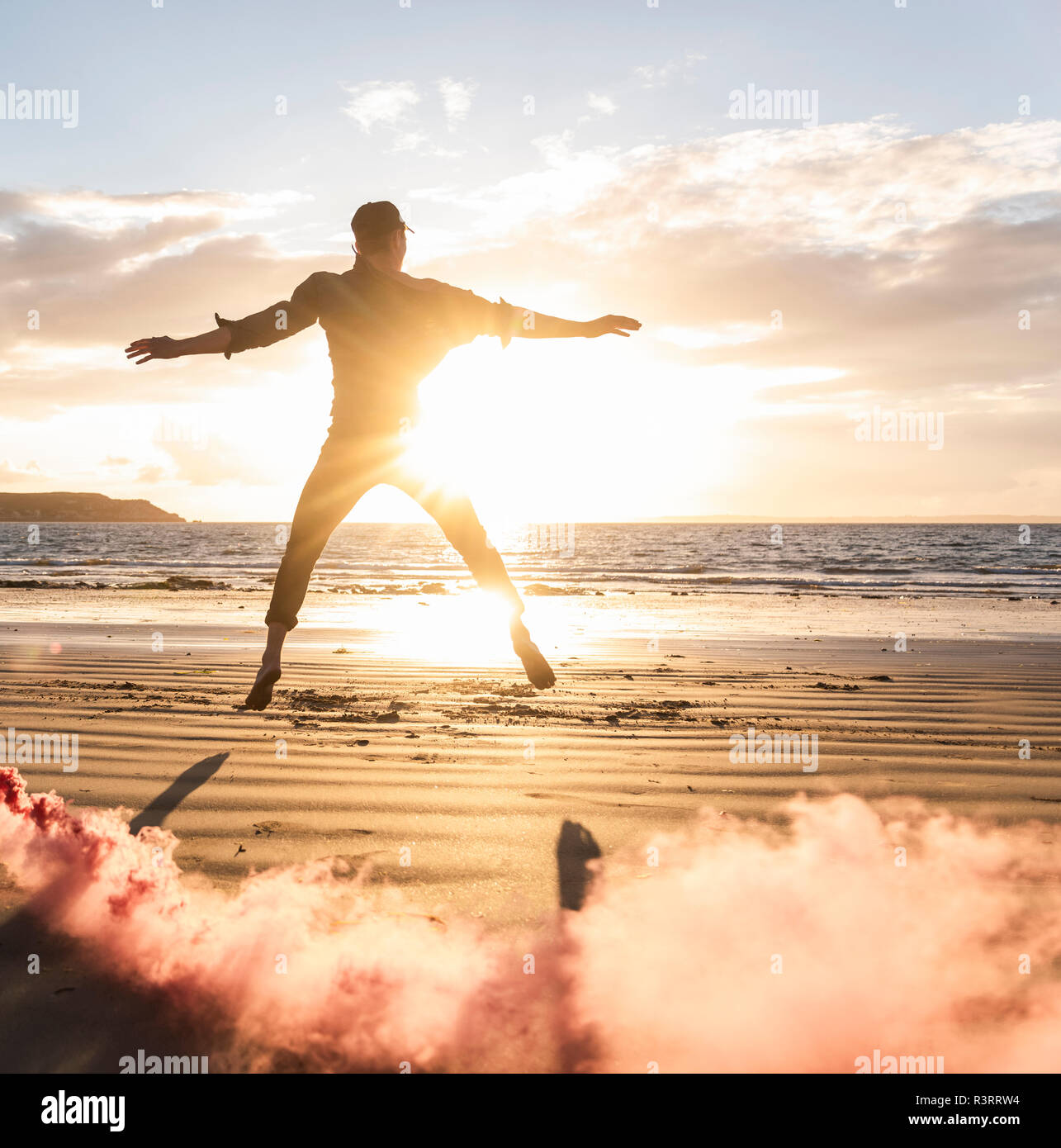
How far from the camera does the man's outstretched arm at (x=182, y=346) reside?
3.33 meters

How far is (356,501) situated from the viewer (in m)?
3.70

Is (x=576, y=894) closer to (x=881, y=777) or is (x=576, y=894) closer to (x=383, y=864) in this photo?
(x=383, y=864)

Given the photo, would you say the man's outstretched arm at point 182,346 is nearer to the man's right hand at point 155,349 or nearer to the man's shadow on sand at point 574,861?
the man's right hand at point 155,349

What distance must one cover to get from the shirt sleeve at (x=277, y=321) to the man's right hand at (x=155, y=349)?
0.62ft

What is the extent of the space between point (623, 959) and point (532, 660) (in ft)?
5.91

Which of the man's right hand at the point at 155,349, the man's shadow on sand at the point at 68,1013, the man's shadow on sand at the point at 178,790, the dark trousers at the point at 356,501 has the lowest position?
the man's shadow on sand at the point at 68,1013

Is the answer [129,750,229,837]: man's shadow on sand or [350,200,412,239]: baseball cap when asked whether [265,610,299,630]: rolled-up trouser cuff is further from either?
[350,200,412,239]: baseball cap

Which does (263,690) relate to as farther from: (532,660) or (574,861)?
(574,861)

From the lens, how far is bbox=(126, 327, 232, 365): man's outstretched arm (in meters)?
3.33

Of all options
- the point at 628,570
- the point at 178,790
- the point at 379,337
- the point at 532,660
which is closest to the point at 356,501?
the point at 379,337

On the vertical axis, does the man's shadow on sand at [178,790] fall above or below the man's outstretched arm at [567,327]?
below

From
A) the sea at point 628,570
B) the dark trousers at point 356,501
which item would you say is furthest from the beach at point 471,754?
the sea at point 628,570

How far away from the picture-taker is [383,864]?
3012 mm

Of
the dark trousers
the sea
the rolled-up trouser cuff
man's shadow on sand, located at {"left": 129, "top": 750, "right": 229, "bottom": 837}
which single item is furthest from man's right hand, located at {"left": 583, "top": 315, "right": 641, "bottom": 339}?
the sea
